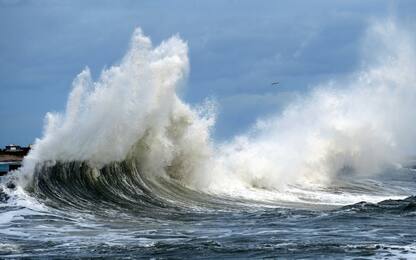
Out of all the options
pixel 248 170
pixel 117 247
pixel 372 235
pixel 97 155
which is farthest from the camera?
pixel 248 170

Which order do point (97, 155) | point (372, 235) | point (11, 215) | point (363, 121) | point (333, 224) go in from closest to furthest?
point (372, 235) < point (333, 224) < point (11, 215) < point (97, 155) < point (363, 121)

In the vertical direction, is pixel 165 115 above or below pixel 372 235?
above

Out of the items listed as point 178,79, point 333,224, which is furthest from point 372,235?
point 178,79

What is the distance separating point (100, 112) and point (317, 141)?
21.8 metres

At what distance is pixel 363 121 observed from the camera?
4812 centimetres

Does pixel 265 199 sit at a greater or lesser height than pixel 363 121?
lesser

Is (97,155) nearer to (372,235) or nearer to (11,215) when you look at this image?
(11,215)

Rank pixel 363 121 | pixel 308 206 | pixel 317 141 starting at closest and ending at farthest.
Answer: pixel 308 206, pixel 317 141, pixel 363 121

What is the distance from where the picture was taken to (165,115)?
27.1 meters

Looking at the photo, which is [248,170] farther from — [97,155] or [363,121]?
[363,121]

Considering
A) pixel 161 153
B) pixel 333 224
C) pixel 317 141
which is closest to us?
pixel 333 224

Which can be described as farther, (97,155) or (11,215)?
(97,155)

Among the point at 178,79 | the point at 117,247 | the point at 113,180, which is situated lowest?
the point at 117,247

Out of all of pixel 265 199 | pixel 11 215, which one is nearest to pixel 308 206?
pixel 265 199
